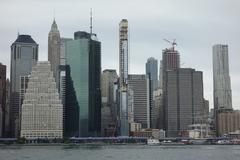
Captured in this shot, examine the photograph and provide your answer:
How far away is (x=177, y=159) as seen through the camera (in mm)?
127688

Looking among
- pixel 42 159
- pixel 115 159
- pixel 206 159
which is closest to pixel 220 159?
pixel 206 159

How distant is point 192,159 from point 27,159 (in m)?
39.6

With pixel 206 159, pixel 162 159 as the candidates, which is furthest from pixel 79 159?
pixel 206 159

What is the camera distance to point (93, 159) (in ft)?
417

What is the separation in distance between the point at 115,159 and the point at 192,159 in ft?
62.1

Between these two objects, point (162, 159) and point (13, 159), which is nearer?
point (13, 159)

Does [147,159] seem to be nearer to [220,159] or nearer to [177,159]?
[177,159]

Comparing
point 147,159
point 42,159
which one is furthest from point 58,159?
point 147,159

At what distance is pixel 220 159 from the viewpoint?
128125mm

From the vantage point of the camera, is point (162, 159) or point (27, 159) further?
point (162, 159)

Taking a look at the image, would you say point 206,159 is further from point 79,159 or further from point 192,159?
point 79,159

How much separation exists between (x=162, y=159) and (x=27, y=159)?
33.7 meters

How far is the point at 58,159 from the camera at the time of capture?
12262 cm

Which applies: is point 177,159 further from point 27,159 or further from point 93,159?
point 27,159
